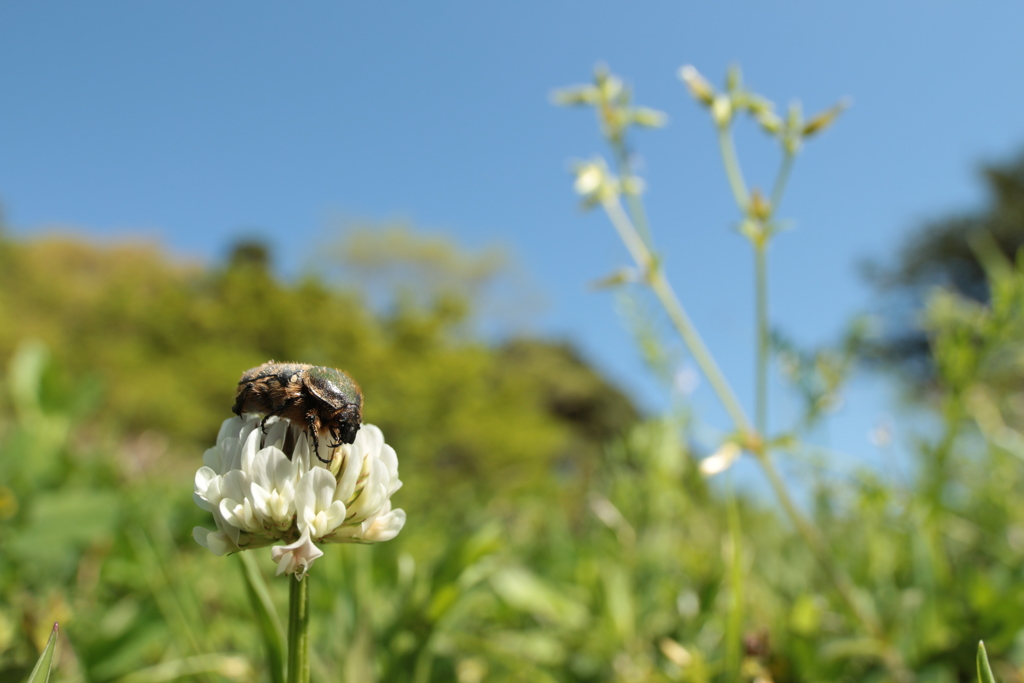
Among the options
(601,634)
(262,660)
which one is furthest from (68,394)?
(601,634)

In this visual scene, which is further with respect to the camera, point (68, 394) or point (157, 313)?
point (157, 313)

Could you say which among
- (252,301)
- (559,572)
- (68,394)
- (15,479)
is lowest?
(559,572)

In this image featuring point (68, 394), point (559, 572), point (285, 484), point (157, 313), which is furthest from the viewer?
point (157, 313)

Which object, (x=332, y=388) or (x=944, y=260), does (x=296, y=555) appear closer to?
(x=332, y=388)

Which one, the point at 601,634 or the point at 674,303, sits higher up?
the point at 674,303

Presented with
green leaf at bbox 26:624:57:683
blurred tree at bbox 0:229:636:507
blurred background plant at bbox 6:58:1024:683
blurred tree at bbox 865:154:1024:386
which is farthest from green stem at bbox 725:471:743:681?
blurred tree at bbox 865:154:1024:386

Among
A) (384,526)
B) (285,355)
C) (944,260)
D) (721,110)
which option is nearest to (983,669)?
(384,526)

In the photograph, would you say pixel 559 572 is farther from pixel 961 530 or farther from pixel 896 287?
pixel 896 287

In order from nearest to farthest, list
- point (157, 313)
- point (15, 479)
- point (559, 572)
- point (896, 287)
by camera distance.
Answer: point (15, 479)
point (559, 572)
point (157, 313)
point (896, 287)
